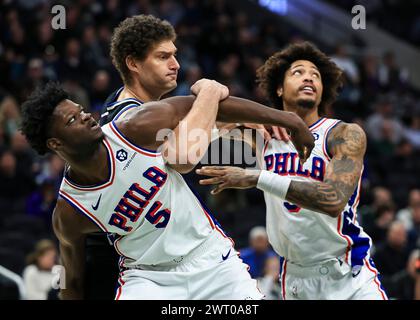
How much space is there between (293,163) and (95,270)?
1.43 m

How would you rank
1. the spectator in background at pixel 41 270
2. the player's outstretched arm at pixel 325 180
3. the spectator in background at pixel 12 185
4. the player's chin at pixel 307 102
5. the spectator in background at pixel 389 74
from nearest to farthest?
1. the player's outstretched arm at pixel 325 180
2. the player's chin at pixel 307 102
3. the spectator in background at pixel 41 270
4. the spectator in background at pixel 12 185
5. the spectator in background at pixel 389 74

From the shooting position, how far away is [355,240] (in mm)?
4801

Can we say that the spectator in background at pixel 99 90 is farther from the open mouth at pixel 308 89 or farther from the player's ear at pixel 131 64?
the open mouth at pixel 308 89

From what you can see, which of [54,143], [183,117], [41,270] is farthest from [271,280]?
[54,143]

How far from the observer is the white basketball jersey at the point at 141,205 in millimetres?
4016

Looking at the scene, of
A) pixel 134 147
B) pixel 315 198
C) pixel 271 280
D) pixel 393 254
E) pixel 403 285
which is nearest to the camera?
pixel 134 147

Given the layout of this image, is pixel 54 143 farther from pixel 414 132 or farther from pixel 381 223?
pixel 414 132

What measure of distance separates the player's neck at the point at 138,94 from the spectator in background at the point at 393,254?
5.08 m

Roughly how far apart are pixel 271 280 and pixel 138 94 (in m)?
3.65

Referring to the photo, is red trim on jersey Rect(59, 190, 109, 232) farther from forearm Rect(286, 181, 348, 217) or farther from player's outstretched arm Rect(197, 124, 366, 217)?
forearm Rect(286, 181, 348, 217)

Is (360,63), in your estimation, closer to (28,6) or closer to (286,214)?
(28,6)

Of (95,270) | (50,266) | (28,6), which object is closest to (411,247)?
(50,266)

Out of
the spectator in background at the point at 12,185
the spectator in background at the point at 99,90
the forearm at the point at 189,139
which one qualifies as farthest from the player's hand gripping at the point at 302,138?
the spectator in background at the point at 99,90

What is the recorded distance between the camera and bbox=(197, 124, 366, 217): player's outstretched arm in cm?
411
